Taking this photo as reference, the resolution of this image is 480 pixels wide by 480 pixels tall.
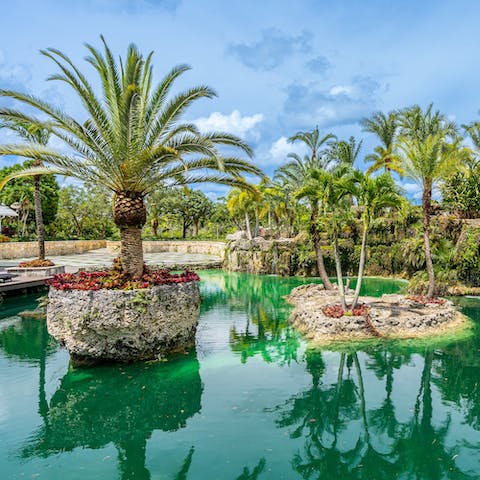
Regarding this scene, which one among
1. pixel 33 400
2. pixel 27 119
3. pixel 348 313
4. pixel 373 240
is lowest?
pixel 33 400

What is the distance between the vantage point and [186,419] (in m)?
7.97

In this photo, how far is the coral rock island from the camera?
43.2 ft

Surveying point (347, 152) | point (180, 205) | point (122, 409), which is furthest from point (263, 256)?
point (180, 205)

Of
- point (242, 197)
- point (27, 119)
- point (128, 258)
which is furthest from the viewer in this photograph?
point (242, 197)

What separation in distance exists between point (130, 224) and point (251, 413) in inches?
232

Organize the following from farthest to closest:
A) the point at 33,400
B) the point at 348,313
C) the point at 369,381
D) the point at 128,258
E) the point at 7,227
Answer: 1. the point at 7,227
2. the point at 348,313
3. the point at 128,258
4. the point at 369,381
5. the point at 33,400

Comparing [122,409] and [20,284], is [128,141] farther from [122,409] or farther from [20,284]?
[20,284]

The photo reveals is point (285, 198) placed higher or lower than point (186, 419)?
higher

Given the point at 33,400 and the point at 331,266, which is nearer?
the point at 33,400

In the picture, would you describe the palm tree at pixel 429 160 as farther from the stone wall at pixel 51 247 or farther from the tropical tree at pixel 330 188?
the stone wall at pixel 51 247

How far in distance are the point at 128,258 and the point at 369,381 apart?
699cm

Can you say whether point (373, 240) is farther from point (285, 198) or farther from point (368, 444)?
point (368, 444)

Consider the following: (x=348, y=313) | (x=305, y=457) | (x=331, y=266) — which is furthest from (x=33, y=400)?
(x=331, y=266)

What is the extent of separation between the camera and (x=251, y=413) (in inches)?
316
